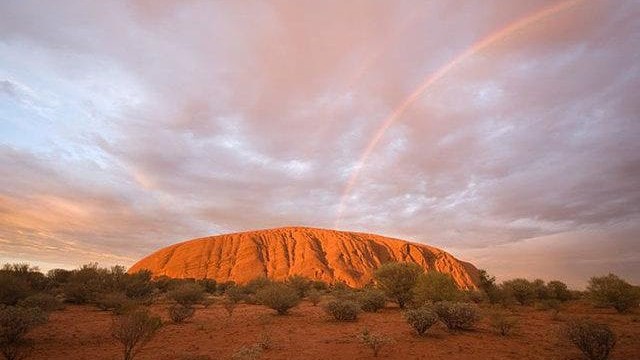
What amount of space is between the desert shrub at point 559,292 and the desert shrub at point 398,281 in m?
16.9

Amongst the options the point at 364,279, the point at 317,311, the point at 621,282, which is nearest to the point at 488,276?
the point at 621,282

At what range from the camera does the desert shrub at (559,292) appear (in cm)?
3779

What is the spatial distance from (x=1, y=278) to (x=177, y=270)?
69242 millimetres

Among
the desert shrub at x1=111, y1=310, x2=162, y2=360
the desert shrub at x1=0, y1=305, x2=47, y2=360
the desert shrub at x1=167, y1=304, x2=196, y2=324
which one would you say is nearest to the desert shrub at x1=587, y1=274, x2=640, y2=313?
the desert shrub at x1=167, y1=304, x2=196, y2=324

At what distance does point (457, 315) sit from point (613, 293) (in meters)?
18.8

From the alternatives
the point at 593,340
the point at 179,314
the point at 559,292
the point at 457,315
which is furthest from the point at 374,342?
the point at 559,292

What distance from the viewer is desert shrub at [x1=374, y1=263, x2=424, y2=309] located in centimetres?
2994

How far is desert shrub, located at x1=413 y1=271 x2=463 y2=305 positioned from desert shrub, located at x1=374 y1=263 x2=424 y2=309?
262 centimetres

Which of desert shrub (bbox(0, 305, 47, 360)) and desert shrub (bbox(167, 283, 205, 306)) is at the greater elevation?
desert shrub (bbox(167, 283, 205, 306))

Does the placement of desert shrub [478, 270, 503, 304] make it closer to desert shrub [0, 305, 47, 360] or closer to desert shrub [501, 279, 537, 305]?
desert shrub [501, 279, 537, 305]

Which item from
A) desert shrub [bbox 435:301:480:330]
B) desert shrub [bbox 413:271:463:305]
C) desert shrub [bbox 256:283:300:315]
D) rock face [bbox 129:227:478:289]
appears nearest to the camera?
desert shrub [bbox 435:301:480:330]

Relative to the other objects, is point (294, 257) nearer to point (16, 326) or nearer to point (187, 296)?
Answer: point (187, 296)

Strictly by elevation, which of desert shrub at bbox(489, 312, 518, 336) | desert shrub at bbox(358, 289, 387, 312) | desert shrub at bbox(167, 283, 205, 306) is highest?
desert shrub at bbox(167, 283, 205, 306)

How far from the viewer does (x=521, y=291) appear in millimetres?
35812
